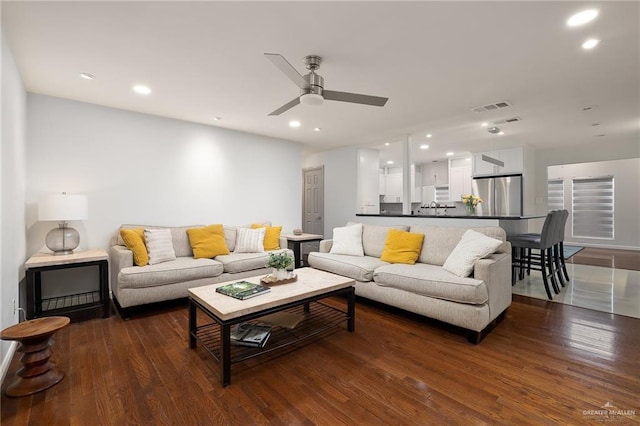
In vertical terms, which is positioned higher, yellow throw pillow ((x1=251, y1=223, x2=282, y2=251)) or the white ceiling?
the white ceiling

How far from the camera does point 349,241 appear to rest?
400 cm

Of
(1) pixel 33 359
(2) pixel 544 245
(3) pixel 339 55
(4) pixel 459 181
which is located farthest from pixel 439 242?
(4) pixel 459 181

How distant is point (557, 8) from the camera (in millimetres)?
1869

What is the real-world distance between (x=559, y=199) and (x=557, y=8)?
8.40m

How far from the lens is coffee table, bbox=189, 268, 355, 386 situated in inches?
74.8

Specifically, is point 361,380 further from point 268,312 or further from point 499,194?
point 499,194

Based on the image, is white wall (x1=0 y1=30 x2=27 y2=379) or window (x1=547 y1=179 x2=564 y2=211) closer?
white wall (x1=0 y1=30 x2=27 y2=379)

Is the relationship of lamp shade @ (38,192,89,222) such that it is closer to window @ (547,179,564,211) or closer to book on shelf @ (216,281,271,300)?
book on shelf @ (216,281,271,300)

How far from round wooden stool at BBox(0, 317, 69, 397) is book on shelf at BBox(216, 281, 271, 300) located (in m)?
1.09

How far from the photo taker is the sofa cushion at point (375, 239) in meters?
3.84

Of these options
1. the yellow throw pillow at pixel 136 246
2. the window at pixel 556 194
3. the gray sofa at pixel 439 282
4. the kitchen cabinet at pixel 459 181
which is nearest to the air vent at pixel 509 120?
the gray sofa at pixel 439 282

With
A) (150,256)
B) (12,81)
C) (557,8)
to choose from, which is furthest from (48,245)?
(557,8)

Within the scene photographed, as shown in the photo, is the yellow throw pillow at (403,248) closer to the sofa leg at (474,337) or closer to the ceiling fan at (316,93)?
the sofa leg at (474,337)

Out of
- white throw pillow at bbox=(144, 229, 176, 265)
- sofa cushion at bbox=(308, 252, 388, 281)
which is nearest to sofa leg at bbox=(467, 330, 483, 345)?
sofa cushion at bbox=(308, 252, 388, 281)
